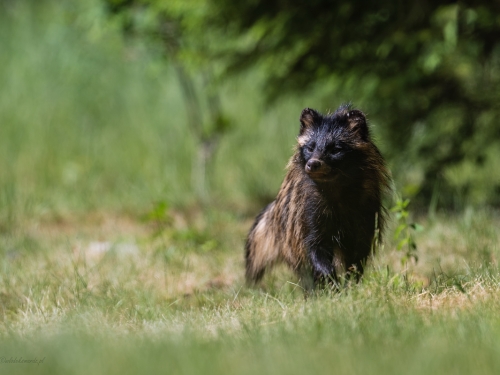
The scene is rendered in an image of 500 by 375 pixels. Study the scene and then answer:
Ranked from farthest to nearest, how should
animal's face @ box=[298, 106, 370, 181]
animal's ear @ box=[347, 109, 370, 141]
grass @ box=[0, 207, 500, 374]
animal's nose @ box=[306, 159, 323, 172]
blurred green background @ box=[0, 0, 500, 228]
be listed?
blurred green background @ box=[0, 0, 500, 228]
animal's ear @ box=[347, 109, 370, 141]
animal's face @ box=[298, 106, 370, 181]
animal's nose @ box=[306, 159, 323, 172]
grass @ box=[0, 207, 500, 374]

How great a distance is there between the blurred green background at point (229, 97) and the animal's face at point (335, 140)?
2108mm

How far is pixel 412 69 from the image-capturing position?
7555 mm

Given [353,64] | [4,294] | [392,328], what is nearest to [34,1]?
[353,64]

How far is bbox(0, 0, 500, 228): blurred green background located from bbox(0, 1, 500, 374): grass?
4cm

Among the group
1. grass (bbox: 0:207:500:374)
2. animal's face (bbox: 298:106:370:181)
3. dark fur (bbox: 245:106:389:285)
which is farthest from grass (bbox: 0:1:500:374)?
animal's face (bbox: 298:106:370:181)

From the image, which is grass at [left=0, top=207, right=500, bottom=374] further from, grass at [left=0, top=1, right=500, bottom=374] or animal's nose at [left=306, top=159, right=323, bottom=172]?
animal's nose at [left=306, top=159, right=323, bottom=172]

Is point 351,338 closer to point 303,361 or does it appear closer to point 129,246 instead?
point 303,361

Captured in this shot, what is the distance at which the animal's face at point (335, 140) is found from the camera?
16.9ft

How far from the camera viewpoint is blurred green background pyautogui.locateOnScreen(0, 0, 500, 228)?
299 inches

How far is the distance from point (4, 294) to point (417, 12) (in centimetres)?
436

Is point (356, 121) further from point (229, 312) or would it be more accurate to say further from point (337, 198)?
point (229, 312)

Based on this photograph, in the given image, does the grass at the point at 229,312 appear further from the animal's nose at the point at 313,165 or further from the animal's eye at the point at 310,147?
the animal's eye at the point at 310,147

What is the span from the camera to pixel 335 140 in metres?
5.20

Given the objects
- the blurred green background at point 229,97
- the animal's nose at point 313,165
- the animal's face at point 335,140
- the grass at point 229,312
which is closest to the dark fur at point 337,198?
the animal's face at point 335,140
